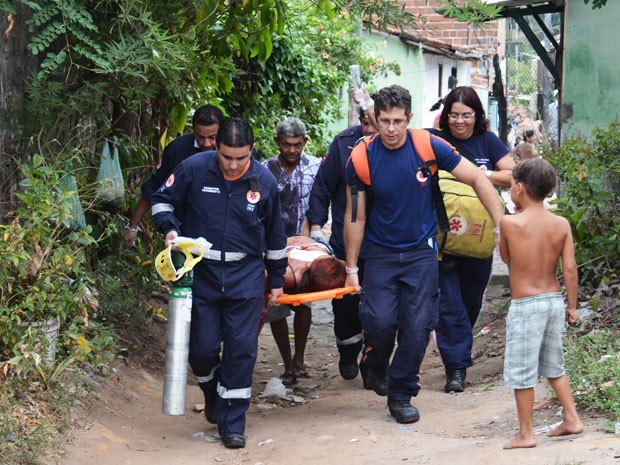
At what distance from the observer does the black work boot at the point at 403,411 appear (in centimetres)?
630

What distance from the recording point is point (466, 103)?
6977 mm

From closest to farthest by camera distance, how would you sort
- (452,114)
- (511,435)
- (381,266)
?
(511,435)
(381,266)
(452,114)

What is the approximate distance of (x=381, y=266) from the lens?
6320 mm

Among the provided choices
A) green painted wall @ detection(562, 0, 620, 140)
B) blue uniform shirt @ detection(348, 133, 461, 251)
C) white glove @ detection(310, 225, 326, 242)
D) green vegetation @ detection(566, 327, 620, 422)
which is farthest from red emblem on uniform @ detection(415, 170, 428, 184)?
green painted wall @ detection(562, 0, 620, 140)

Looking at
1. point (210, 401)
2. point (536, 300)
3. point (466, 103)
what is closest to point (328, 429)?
point (210, 401)

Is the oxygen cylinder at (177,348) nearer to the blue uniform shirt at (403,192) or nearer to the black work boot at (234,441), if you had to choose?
the black work boot at (234,441)

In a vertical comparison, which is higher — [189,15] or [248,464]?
[189,15]

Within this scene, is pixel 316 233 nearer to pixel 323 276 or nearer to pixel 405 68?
pixel 323 276

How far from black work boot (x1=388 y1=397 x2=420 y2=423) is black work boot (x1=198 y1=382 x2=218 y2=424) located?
45.5 inches

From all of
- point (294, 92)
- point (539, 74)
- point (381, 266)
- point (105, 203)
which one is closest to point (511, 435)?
point (381, 266)

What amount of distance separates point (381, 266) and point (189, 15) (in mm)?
2532

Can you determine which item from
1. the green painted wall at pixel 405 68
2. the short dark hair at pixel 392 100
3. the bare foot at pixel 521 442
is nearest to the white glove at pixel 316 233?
the short dark hair at pixel 392 100

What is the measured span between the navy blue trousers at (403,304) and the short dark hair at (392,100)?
89 centimetres

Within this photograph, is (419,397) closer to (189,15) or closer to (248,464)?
(248,464)
